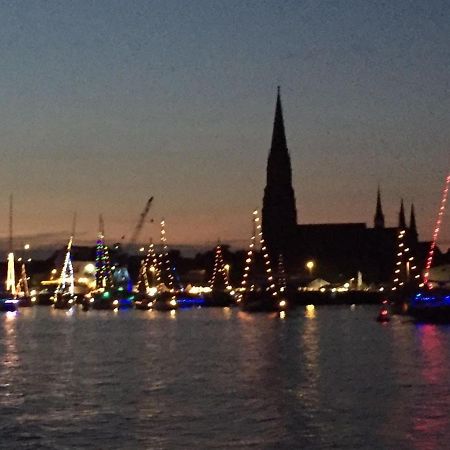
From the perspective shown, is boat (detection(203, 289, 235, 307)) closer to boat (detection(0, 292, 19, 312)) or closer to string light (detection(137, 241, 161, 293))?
string light (detection(137, 241, 161, 293))

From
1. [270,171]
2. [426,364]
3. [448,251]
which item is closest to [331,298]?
[270,171]

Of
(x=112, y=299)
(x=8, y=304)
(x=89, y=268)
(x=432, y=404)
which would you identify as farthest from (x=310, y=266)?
(x=432, y=404)

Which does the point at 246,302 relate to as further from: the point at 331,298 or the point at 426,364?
the point at 426,364

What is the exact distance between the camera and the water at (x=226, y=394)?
66.8 feet

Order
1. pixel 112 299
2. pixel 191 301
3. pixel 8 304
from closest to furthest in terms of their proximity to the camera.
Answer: pixel 8 304 < pixel 112 299 < pixel 191 301

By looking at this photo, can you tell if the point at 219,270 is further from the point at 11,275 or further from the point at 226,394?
the point at 226,394

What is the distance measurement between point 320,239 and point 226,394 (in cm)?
12970

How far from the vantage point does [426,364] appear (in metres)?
35.6

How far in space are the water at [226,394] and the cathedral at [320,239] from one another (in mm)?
90078

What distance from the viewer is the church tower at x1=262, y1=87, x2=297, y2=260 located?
5463 inches

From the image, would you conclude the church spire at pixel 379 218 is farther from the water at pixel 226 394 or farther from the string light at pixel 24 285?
the water at pixel 226 394

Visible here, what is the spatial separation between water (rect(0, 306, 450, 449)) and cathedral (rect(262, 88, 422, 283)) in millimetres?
90078

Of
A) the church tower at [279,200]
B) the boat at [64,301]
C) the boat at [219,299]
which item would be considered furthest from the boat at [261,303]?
the church tower at [279,200]

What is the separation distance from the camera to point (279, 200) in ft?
462
